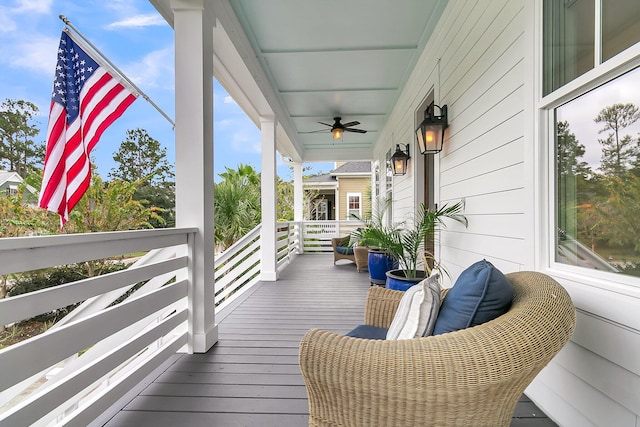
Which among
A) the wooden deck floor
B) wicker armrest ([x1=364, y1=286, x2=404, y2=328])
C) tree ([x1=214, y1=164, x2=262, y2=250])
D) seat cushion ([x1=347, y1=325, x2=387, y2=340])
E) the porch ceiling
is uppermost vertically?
Answer: the porch ceiling

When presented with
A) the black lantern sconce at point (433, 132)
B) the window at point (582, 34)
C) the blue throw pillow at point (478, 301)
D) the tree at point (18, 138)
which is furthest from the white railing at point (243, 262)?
the window at point (582, 34)

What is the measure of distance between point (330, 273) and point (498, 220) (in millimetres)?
3728

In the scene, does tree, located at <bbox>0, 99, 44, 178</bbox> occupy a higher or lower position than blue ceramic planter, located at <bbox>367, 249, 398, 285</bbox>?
higher

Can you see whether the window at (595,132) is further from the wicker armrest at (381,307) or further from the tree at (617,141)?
the wicker armrest at (381,307)

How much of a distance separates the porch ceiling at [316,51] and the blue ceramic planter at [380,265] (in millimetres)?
2354

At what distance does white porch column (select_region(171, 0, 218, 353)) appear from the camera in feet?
7.22

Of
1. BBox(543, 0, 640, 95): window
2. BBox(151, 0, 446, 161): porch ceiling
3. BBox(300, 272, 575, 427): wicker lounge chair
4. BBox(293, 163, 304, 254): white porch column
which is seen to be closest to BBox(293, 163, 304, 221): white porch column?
BBox(293, 163, 304, 254): white porch column

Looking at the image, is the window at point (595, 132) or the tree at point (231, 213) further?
the tree at point (231, 213)

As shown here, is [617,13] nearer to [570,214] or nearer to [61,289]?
[570,214]

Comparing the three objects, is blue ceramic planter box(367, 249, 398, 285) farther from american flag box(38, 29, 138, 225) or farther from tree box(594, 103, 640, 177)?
american flag box(38, 29, 138, 225)

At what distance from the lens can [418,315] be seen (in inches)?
47.4

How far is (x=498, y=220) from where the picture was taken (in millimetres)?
1963

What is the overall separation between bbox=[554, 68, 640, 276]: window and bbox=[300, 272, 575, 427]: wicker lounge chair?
38 cm

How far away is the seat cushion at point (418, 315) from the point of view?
3.87ft
